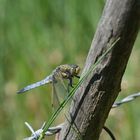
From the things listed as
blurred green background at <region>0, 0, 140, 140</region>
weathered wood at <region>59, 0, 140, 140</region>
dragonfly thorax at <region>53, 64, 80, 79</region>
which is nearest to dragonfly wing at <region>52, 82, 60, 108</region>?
dragonfly thorax at <region>53, 64, 80, 79</region>

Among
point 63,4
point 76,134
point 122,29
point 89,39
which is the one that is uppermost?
point 63,4

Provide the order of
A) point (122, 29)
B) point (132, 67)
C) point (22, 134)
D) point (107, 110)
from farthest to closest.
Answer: point (132, 67) < point (22, 134) < point (107, 110) < point (122, 29)

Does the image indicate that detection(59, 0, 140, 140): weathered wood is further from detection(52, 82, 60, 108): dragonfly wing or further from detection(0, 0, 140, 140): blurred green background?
detection(0, 0, 140, 140): blurred green background

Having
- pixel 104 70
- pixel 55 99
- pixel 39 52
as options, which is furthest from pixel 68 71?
pixel 39 52

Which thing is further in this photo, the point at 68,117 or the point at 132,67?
the point at 132,67

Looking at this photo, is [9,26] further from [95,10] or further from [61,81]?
[61,81]

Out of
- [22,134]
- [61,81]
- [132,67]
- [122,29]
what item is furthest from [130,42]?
[132,67]
